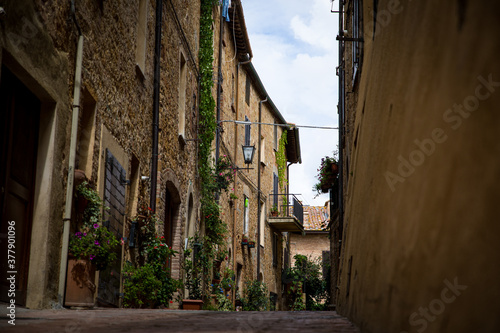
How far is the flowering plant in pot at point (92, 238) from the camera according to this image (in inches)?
252

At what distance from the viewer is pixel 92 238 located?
6.51m

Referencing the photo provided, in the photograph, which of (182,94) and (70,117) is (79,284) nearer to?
(70,117)

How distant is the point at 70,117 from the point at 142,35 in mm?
3537

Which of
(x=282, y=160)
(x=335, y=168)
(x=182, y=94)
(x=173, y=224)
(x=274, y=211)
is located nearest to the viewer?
(x=173, y=224)

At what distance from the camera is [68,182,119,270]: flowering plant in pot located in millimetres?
6391

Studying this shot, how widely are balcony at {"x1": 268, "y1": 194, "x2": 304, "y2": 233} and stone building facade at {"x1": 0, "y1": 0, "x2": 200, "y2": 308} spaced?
41.1 feet

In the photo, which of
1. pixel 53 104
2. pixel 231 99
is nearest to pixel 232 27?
pixel 231 99

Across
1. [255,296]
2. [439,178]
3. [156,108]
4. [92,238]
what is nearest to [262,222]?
[255,296]

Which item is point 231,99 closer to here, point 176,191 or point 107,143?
point 176,191

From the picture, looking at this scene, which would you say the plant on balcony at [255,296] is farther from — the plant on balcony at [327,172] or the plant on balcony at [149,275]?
the plant on balcony at [149,275]

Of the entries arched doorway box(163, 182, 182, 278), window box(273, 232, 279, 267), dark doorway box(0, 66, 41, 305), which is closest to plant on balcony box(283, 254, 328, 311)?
window box(273, 232, 279, 267)

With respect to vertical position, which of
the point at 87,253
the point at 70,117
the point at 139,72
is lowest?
the point at 87,253

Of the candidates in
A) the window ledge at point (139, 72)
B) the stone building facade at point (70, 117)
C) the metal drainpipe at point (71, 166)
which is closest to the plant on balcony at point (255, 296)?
the stone building facade at point (70, 117)

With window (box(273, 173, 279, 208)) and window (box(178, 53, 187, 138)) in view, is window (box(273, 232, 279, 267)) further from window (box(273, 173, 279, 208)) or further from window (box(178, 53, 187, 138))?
window (box(178, 53, 187, 138))
